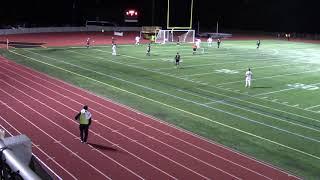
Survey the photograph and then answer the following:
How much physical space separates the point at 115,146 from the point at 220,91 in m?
12.1

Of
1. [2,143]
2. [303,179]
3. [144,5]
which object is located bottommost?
[303,179]

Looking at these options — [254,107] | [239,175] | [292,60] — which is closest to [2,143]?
[239,175]

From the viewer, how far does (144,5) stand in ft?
281

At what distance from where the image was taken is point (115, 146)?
48.8 ft

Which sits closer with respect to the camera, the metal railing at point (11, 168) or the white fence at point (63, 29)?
the metal railing at point (11, 168)

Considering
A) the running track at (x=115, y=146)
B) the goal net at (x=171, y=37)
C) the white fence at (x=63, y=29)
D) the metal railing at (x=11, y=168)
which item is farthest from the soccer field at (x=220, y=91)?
the white fence at (x=63, y=29)

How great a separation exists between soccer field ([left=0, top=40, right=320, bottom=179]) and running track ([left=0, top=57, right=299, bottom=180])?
107cm

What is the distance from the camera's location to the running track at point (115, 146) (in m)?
12.7

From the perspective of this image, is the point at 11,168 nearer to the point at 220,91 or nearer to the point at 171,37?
the point at 220,91

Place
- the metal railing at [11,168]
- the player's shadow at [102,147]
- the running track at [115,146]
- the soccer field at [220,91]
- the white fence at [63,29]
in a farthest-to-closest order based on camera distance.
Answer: the white fence at [63,29] < the soccer field at [220,91] < the player's shadow at [102,147] < the running track at [115,146] < the metal railing at [11,168]

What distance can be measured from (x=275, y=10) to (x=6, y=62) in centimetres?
6185

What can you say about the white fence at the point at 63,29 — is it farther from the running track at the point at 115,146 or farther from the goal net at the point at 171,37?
the running track at the point at 115,146

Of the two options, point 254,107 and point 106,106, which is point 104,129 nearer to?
point 106,106

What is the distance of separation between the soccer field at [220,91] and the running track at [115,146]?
107 cm
